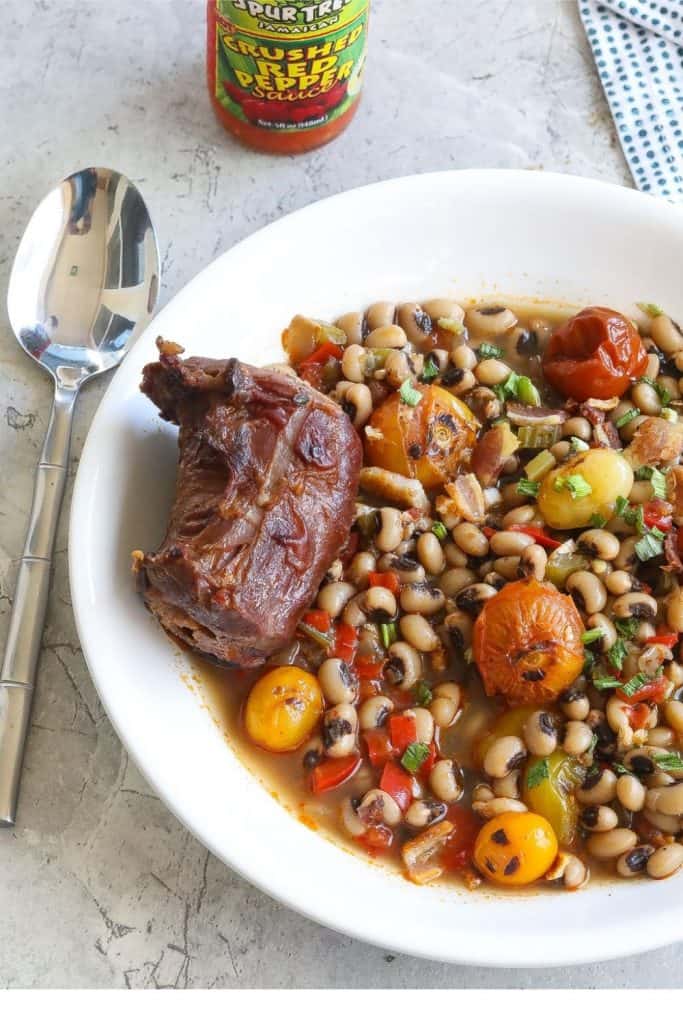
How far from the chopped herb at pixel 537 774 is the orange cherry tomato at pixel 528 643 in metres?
0.18

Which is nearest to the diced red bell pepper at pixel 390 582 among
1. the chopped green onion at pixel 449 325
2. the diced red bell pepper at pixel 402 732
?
the diced red bell pepper at pixel 402 732

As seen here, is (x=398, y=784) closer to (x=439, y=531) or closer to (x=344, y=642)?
(x=344, y=642)

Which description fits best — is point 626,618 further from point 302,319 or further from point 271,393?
point 302,319

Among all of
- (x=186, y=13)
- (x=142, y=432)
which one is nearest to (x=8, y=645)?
(x=142, y=432)

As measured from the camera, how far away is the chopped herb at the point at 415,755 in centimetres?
299

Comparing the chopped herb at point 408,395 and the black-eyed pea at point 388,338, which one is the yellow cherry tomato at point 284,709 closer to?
the chopped herb at point 408,395

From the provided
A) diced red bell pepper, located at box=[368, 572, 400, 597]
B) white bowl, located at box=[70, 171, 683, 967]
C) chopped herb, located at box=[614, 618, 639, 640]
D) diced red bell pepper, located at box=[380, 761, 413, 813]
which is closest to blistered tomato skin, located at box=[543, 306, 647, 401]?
white bowl, located at box=[70, 171, 683, 967]

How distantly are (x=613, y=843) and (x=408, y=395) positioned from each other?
1.41m

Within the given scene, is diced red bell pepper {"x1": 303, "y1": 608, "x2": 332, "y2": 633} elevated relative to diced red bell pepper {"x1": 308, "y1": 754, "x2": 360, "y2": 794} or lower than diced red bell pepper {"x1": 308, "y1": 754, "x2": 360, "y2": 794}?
elevated

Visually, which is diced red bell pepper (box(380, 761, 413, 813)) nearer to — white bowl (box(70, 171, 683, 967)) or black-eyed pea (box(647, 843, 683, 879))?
white bowl (box(70, 171, 683, 967))

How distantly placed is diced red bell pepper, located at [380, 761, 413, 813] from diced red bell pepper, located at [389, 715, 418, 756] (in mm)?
48

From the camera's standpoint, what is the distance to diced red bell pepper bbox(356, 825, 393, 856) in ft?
9.68

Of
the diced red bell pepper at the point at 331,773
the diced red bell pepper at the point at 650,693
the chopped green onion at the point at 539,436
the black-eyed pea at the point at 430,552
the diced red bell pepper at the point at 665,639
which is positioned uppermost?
the chopped green onion at the point at 539,436

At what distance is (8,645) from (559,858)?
171cm
